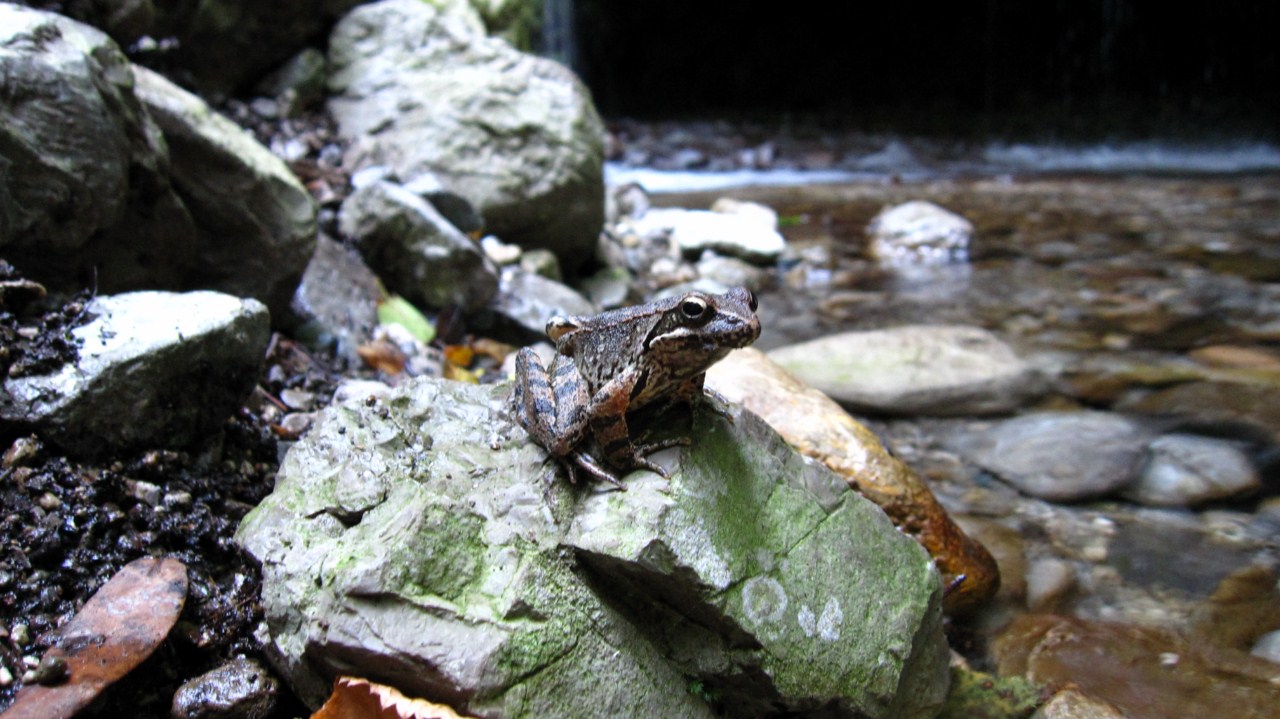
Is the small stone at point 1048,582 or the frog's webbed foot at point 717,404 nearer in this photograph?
the frog's webbed foot at point 717,404

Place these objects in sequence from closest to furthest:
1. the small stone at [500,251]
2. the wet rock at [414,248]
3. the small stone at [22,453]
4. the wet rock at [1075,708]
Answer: the small stone at [22,453] < the wet rock at [1075,708] < the wet rock at [414,248] < the small stone at [500,251]

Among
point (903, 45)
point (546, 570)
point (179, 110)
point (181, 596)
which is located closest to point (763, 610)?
point (546, 570)

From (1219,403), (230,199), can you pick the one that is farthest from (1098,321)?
(230,199)

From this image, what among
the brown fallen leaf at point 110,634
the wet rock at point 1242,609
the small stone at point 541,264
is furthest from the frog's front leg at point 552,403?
the small stone at point 541,264

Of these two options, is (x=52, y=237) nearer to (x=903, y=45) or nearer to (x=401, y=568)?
(x=401, y=568)

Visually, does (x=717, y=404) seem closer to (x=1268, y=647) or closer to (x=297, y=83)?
(x=1268, y=647)

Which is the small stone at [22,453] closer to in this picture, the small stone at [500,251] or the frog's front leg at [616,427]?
the frog's front leg at [616,427]

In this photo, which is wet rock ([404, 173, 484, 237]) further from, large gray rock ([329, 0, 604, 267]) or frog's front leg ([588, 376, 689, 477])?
frog's front leg ([588, 376, 689, 477])
